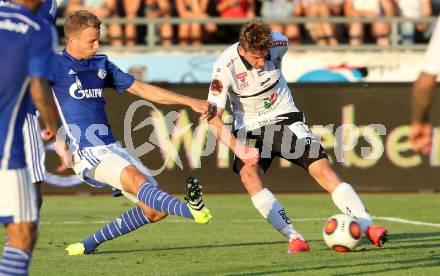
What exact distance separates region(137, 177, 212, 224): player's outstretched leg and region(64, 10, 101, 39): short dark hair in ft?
5.01

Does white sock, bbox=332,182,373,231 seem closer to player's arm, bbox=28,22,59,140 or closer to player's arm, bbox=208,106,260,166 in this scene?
player's arm, bbox=208,106,260,166

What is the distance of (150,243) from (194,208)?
2.90 metres

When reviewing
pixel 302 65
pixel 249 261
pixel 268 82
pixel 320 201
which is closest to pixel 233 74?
pixel 268 82

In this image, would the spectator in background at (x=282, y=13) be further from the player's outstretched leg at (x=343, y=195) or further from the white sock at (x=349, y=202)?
the white sock at (x=349, y=202)

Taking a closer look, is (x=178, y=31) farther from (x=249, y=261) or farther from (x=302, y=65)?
(x=249, y=261)

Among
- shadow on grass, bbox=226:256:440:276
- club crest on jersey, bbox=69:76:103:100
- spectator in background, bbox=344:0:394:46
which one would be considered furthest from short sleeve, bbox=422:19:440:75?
spectator in background, bbox=344:0:394:46

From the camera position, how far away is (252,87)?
1069 cm

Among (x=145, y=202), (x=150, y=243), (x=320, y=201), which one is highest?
(x=145, y=202)

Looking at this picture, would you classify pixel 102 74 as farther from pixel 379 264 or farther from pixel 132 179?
pixel 379 264

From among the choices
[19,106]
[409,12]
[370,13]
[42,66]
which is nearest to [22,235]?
[19,106]

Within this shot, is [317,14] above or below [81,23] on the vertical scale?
below

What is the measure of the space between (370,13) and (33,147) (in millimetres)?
12836

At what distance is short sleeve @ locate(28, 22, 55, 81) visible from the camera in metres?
6.20

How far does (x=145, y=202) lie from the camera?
9.20 meters
